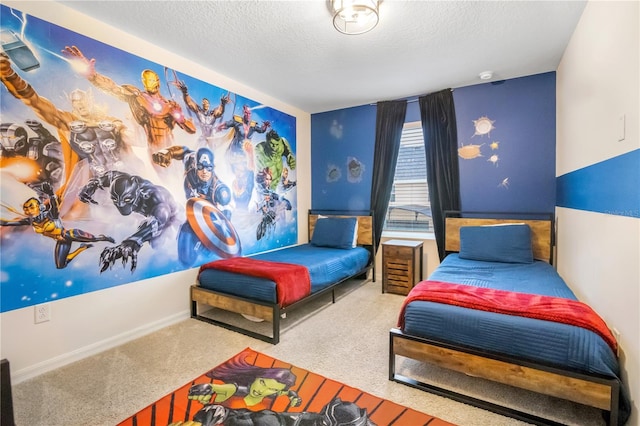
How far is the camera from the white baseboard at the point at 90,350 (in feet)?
6.31

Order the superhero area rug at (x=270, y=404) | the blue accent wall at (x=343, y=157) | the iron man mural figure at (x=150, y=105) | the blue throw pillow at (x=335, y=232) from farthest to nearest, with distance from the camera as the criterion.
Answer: the blue accent wall at (x=343, y=157) → the blue throw pillow at (x=335, y=232) → the iron man mural figure at (x=150, y=105) → the superhero area rug at (x=270, y=404)

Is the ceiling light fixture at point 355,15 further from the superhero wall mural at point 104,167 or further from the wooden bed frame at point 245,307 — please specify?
the wooden bed frame at point 245,307

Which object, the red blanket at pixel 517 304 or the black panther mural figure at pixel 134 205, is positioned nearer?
the red blanket at pixel 517 304

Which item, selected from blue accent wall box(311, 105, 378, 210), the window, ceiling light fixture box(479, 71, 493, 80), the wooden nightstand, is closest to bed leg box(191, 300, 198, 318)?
the wooden nightstand

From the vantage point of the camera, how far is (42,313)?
2.01m

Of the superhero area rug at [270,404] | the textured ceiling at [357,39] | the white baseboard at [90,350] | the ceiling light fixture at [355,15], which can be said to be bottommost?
the superhero area rug at [270,404]

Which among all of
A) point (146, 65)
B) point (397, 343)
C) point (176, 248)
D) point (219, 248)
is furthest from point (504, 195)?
point (146, 65)

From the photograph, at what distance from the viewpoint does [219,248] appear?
3.24m

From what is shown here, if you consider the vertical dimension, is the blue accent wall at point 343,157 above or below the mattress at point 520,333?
above

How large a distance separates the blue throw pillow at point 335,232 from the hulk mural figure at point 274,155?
84 cm

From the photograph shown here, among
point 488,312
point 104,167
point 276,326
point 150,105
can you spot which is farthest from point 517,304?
point 150,105

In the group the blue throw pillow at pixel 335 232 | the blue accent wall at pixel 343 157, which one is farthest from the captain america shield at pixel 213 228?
the blue accent wall at pixel 343 157

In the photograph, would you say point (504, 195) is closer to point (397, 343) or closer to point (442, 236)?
point (442, 236)

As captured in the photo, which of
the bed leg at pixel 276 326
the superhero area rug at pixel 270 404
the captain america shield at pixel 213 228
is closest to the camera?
the superhero area rug at pixel 270 404
